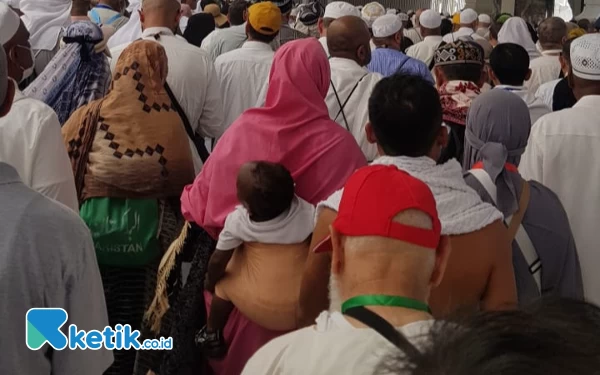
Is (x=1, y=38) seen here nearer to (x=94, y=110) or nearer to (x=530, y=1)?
(x=94, y=110)

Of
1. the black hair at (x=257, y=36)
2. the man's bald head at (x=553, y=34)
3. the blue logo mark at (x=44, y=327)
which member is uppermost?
the blue logo mark at (x=44, y=327)

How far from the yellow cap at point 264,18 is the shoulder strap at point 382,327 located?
4.58 m

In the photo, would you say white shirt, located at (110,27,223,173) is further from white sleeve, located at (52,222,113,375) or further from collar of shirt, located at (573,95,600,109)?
white sleeve, located at (52,222,113,375)

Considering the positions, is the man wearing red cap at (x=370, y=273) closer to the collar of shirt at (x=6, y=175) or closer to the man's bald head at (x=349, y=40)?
the collar of shirt at (x=6, y=175)

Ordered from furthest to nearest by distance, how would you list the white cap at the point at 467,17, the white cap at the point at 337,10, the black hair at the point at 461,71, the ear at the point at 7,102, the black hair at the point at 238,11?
the white cap at the point at 467,17, the black hair at the point at 238,11, the white cap at the point at 337,10, the black hair at the point at 461,71, the ear at the point at 7,102

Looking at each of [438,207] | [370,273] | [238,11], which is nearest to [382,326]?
[370,273]

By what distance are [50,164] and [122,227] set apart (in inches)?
31.7

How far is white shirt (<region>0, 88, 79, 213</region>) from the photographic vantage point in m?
3.47

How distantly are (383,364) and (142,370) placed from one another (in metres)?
3.24

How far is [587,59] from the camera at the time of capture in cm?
427

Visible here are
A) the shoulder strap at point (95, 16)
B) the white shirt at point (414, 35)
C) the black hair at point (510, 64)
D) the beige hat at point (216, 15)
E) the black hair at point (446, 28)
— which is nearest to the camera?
the black hair at point (510, 64)

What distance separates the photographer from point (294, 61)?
12.7 ft

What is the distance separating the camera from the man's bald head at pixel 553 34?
773cm

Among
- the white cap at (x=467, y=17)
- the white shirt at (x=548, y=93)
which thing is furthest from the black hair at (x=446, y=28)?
the white shirt at (x=548, y=93)
